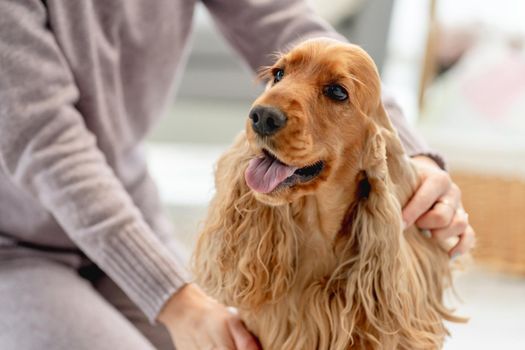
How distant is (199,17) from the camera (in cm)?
253

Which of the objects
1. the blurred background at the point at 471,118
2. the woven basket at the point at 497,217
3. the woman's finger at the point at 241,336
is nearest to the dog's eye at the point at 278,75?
the woman's finger at the point at 241,336

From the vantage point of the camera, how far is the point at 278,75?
79cm

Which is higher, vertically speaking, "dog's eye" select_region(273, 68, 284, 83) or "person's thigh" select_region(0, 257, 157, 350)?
"dog's eye" select_region(273, 68, 284, 83)

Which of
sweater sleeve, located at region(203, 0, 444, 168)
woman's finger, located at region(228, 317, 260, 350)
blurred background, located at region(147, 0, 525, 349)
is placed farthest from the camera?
blurred background, located at region(147, 0, 525, 349)

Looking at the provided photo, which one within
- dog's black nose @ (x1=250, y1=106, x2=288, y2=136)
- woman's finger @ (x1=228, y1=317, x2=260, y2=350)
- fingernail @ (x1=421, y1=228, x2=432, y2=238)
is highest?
dog's black nose @ (x1=250, y1=106, x2=288, y2=136)

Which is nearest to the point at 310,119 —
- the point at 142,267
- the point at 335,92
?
the point at 335,92

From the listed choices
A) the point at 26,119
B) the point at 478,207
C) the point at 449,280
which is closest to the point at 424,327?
the point at 449,280

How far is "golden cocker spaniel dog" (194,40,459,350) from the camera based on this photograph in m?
0.75

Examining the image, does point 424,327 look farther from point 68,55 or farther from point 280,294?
point 68,55

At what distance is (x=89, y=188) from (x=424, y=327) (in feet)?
1.49

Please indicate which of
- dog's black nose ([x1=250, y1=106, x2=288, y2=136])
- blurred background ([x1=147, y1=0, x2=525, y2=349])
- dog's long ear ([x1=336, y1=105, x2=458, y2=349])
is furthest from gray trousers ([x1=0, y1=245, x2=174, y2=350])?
blurred background ([x1=147, y1=0, x2=525, y2=349])

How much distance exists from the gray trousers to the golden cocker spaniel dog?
0.19m

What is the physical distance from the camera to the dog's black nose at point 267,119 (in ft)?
2.31

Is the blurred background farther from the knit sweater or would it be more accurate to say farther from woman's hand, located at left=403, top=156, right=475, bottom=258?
woman's hand, located at left=403, top=156, right=475, bottom=258
